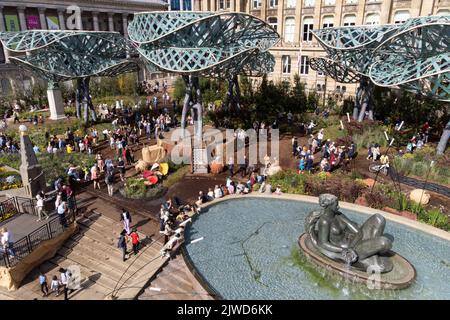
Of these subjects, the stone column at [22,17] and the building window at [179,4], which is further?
the building window at [179,4]

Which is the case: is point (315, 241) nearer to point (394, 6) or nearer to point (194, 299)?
point (194, 299)

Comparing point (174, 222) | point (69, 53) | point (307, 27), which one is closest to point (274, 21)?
point (307, 27)

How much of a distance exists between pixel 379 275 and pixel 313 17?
37.5 m

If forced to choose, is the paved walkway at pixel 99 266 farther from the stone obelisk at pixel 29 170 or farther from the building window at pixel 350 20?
the building window at pixel 350 20

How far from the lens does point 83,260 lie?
14344 millimetres

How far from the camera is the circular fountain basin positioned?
11.6 m

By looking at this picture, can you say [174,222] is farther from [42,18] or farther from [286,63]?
[42,18]

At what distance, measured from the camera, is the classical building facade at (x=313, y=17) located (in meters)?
35.8

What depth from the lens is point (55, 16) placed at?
64.0 m

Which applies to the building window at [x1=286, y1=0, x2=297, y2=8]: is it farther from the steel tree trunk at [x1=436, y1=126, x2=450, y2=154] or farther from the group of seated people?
the group of seated people

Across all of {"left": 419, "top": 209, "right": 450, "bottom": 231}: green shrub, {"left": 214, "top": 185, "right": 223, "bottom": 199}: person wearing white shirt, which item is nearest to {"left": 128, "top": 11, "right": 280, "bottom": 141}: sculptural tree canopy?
{"left": 214, "top": 185, "right": 223, "bottom": 199}: person wearing white shirt

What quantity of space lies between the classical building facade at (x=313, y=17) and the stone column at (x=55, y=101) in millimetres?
27053

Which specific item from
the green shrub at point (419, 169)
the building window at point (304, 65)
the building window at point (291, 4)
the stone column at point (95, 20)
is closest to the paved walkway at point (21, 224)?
the green shrub at point (419, 169)

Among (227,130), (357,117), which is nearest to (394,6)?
(357,117)
